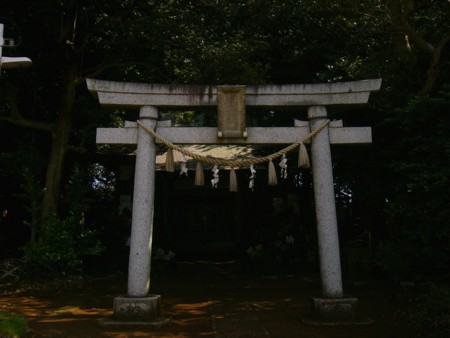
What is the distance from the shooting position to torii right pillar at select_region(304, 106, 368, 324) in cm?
636

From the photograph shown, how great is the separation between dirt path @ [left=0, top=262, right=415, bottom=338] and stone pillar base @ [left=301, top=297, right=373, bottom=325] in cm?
Result: 14

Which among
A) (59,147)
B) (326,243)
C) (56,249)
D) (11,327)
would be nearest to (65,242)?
(56,249)

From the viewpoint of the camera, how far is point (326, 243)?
6566mm

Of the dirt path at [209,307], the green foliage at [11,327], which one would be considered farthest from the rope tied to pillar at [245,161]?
the green foliage at [11,327]

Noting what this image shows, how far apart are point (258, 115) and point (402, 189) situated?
5.51m

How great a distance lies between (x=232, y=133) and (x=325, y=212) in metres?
1.93

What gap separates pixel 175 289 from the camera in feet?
32.0

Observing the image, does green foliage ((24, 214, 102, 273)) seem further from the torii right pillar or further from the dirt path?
the torii right pillar

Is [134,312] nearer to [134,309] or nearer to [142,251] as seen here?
[134,309]

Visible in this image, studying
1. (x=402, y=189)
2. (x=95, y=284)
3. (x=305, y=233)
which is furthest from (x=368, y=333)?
(x=305, y=233)

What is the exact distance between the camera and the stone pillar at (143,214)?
6.45m

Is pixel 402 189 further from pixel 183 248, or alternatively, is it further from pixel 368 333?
pixel 183 248

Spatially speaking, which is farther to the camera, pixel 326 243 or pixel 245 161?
pixel 245 161

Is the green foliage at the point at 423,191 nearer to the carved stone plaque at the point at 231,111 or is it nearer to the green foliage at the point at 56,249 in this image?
the carved stone plaque at the point at 231,111
